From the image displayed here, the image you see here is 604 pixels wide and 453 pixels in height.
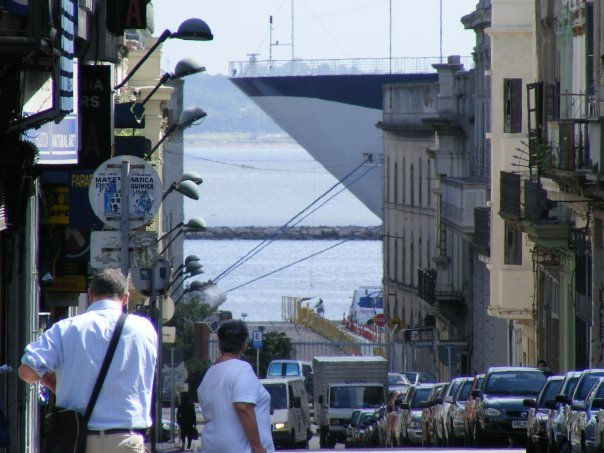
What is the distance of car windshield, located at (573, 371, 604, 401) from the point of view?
20.4 metres

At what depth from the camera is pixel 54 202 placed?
21.4 metres

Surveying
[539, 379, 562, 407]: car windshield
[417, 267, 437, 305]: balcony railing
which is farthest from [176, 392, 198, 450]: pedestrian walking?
[417, 267, 437, 305]: balcony railing

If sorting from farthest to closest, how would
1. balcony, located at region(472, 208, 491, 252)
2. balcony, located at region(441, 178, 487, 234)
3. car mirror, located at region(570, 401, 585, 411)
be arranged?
balcony, located at region(441, 178, 487, 234), balcony, located at region(472, 208, 491, 252), car mirror, located at region(570, 401, 585, 411)

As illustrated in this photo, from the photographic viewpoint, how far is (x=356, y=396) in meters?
44.5

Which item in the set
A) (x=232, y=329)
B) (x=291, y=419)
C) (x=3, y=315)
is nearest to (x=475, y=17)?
(x=291, y=419)

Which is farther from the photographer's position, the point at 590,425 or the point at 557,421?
the point at 557,421

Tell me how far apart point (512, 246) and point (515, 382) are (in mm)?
19339

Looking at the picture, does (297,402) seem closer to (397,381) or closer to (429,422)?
(429,422)

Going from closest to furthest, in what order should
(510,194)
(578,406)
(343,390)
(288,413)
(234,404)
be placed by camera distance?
(234,404), (578,406), (288,413), (510,194), (343,390)

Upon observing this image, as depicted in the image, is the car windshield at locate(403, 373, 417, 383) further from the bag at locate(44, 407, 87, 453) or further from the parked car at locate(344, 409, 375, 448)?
the bag at locate(44, 407, 87, 453)

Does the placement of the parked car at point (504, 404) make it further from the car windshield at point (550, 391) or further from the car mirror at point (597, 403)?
the car mirror at point (597, 403)

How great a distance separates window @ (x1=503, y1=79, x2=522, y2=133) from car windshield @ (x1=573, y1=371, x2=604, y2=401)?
2417cm

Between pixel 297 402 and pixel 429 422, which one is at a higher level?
pixel 429 422

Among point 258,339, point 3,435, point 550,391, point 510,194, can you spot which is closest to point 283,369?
point 258,339
